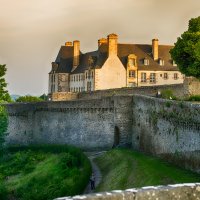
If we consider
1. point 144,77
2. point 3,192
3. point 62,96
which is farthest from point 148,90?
point 144,77

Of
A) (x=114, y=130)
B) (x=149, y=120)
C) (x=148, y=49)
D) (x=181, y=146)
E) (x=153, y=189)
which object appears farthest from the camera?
(x=148, y=49)

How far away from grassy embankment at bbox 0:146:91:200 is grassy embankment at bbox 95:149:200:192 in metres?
1.84

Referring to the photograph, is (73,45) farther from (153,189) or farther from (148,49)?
(153,189)

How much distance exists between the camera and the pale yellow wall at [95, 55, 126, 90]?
81.4m

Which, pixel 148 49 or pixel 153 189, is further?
pixel 148 49

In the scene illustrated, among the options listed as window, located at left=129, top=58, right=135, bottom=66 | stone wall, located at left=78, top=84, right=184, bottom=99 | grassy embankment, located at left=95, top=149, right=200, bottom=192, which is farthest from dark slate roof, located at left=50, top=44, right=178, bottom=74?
grassy embankment, located at left=95, top=149, right=200, bottom=192

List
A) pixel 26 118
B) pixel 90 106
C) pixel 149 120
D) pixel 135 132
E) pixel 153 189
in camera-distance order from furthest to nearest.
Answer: pixel 26 118 → pixel 90 106 → pixel 135 132 → pixel 149 120 → pixel 153 189

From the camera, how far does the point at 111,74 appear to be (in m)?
82.1

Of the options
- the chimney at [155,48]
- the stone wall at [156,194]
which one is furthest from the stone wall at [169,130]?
the chimney at [155,48]

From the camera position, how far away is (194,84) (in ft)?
178

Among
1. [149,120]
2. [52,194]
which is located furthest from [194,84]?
[52,194]

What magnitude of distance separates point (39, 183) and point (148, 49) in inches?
1988

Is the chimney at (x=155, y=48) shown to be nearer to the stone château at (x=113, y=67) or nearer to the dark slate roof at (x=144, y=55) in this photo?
the stone château at (x=113, y=67)

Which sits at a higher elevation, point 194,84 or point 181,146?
point 194,84
